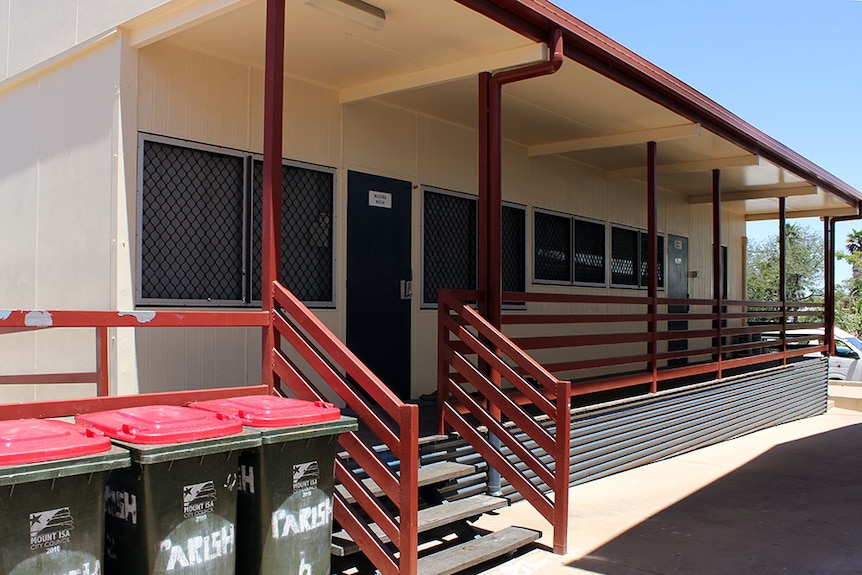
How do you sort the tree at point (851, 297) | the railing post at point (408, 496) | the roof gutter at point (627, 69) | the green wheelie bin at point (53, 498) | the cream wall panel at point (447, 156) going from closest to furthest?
1. the green wheelie bin at point (53, 498)
2. the railing post at point (408, 496)
3. the roof gutter at point (627, 69)
4. the cream wall panel at point (447, 156)
5. the tree at point (851, 297)

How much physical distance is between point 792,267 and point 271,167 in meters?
43.4

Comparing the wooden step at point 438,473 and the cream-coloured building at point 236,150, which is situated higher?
the cream-coloured building at point 236,150

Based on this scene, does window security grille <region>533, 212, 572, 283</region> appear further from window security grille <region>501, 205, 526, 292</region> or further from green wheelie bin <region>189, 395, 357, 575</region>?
green wheelie bin <region>189, 395, 357, 575</region>

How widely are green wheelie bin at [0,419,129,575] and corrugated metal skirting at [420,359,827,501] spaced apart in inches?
108

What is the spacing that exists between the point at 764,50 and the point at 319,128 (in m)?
19.9

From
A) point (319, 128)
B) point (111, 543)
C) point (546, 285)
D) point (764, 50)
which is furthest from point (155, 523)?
point (764, 50)

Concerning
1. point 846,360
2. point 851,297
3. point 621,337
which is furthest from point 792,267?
point 621,337

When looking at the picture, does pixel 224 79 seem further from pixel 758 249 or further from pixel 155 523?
pixel 758 249

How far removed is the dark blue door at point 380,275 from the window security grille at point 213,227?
42cm

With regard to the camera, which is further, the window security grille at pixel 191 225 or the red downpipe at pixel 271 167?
the window security grille at pixel 191 225

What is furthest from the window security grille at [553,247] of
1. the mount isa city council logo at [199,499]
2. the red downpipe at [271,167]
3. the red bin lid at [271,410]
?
the mount isa city council logo at [199,499]

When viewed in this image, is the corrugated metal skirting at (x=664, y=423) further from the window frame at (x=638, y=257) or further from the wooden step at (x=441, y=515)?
the window frame at (x=638, y=257)

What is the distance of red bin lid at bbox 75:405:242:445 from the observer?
10.2 ft

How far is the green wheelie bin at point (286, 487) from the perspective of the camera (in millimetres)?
3475
